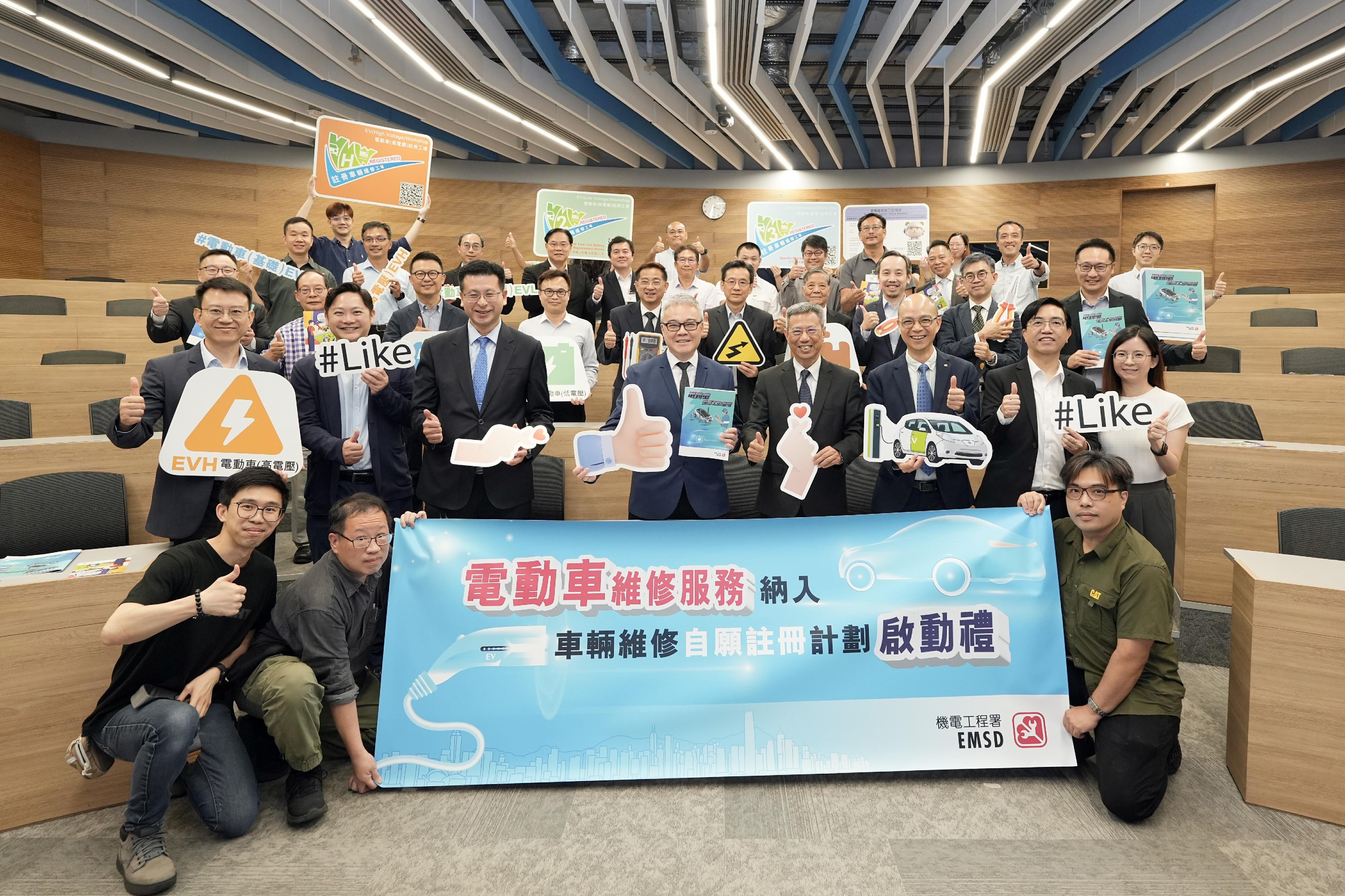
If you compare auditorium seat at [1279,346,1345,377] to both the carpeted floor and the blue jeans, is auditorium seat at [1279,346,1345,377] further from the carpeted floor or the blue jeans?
the blue jeans

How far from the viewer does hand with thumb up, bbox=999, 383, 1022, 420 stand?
3.20 m

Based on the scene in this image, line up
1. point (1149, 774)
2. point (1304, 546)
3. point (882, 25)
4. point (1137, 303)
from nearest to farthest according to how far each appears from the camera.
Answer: point (1149, 774)
point (1304, 546)
point (1137, 303)
point (882, 25)

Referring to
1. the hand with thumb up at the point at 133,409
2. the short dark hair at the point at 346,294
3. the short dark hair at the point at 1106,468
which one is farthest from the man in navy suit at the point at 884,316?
the hand with thumb up at the point at 133,409

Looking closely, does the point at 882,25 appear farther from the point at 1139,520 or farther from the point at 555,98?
the point at 1139,520

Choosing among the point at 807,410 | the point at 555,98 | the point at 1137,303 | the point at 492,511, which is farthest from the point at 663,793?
the point at 555,98

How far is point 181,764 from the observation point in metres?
2.37

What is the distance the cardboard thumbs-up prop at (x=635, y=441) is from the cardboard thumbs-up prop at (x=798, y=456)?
1.60ft

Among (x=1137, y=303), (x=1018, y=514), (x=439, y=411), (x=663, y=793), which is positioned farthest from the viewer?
(x=1137, y=303)

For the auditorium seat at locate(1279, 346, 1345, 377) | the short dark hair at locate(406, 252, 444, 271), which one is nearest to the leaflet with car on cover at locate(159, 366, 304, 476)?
the short dark hair at locate(406, 252, 444, 271)

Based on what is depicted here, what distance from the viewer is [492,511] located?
3402 mm

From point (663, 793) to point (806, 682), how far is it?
1.96ft

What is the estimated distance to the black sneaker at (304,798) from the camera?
252cm

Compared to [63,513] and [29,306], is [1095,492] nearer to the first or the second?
[63,513]

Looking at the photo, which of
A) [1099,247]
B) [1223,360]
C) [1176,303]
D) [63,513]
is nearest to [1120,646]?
[1099,247]
